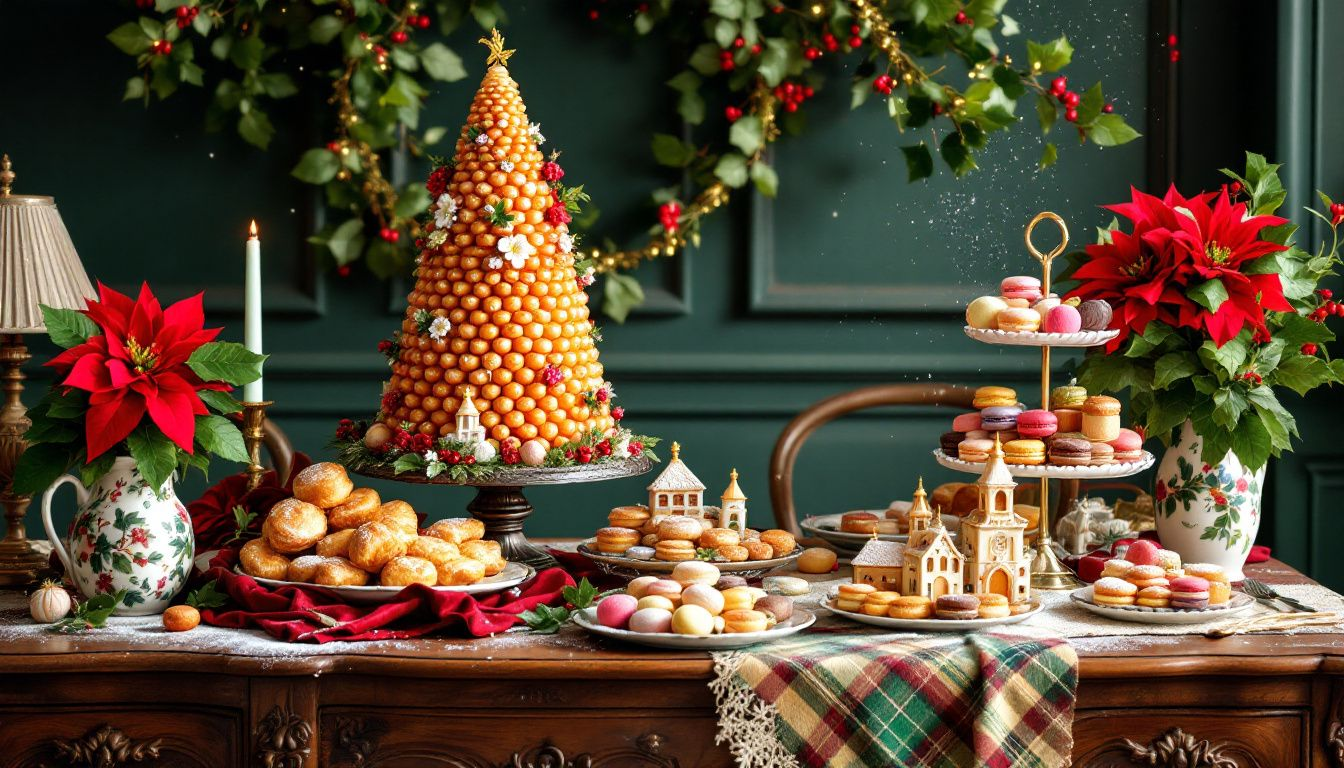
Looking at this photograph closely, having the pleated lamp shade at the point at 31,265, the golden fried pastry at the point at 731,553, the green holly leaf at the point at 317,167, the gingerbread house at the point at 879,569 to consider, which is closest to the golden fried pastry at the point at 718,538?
the golden fried pastry at the point at 731,553

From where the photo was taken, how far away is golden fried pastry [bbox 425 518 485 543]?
1864 millimetres

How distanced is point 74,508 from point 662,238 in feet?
5.64

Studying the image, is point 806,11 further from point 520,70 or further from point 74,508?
point 74,508

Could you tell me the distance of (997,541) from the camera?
5.85 ft

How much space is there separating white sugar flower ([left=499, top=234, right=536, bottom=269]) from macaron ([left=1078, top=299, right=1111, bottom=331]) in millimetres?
801

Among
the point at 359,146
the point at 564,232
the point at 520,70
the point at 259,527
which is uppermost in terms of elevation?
the point at 520,70

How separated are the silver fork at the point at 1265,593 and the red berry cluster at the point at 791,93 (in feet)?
6.03

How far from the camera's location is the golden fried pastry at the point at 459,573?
1.78 meters

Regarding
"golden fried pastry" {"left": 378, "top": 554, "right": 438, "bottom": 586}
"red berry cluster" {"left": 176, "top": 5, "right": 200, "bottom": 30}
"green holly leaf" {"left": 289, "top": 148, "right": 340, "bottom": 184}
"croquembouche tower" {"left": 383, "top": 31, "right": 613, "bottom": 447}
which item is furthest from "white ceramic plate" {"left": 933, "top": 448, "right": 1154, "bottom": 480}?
"red berry cluster" {"left": 176, "top": 5, "right": 200, "bottom": 30}

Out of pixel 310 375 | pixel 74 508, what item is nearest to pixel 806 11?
pixel 310 375

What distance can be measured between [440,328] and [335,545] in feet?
1.21

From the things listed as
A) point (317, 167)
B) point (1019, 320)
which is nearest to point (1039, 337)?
point (1019, 320)

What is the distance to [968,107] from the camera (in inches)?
133

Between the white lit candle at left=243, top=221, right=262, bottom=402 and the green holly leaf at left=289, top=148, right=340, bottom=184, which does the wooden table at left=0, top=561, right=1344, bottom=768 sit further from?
the green holly leaf at left=289, top=148, right=340, bottom=184
